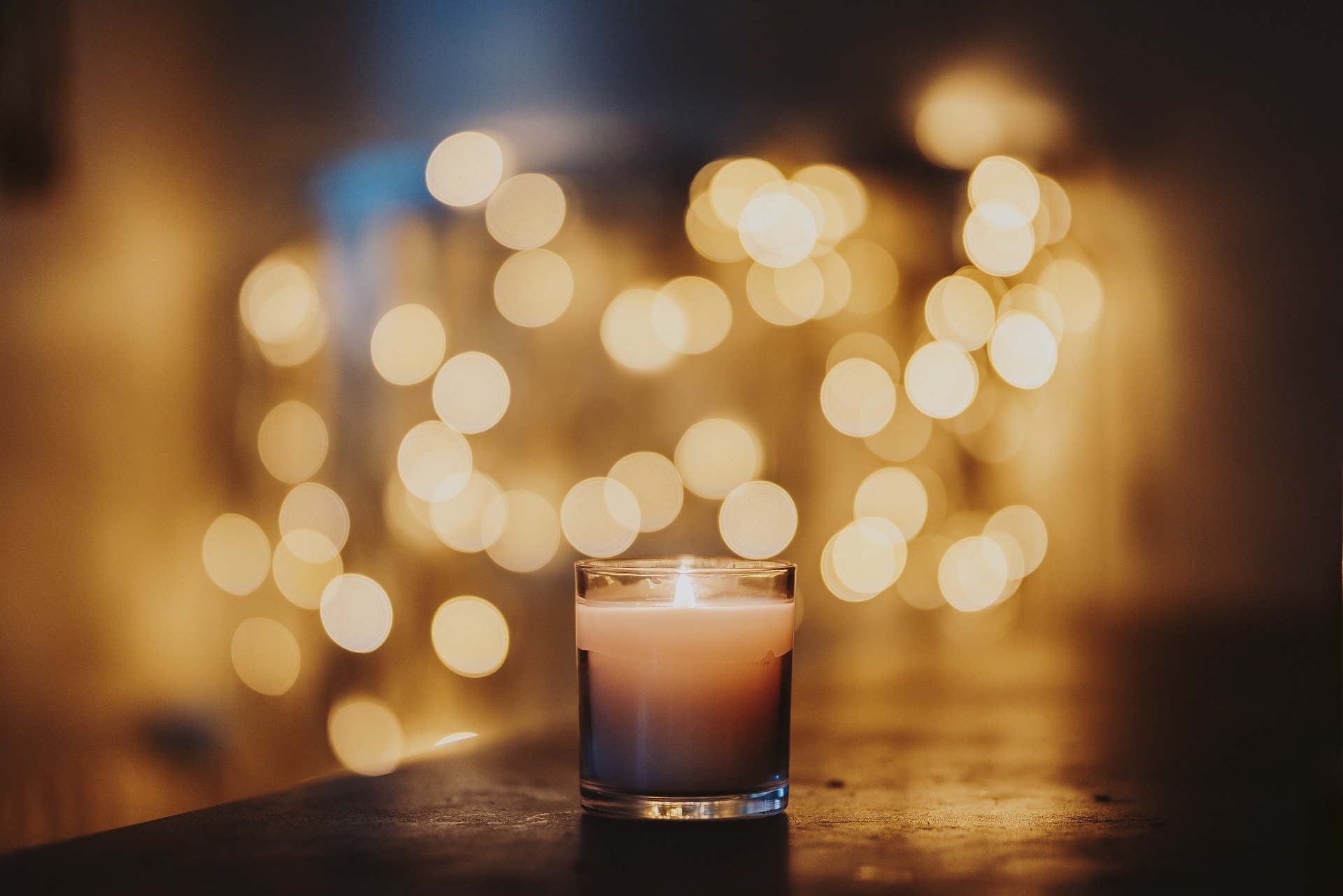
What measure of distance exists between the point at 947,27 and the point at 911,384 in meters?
1.29

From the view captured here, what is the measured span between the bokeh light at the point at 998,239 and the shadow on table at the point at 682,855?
295 cm

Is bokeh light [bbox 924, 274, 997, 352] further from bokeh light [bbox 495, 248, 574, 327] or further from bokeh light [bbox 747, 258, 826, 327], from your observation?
bokeh light [bbox 495, 248, 574, 327]

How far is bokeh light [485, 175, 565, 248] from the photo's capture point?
341 centimetres

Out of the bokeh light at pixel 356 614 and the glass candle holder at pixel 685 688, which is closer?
the glass candle holder at pixel 685 688

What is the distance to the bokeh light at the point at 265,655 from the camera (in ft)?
10.4

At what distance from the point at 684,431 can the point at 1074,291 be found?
1.08 m

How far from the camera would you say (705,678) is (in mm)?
473

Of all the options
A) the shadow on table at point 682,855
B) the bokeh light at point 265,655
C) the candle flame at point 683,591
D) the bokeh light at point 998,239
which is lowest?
the bokeh light at point 265,655

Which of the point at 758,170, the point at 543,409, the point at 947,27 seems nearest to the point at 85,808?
the point at 543,409

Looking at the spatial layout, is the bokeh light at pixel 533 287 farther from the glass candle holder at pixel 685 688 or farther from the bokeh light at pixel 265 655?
the glass candle holder at pixel 685 688

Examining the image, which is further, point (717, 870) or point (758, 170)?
point (758, 170)

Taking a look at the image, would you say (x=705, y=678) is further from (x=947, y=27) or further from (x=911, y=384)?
(x=911, y=384)

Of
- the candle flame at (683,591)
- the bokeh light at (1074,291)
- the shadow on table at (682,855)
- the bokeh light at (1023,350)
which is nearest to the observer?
the shadow on table at (682,855)

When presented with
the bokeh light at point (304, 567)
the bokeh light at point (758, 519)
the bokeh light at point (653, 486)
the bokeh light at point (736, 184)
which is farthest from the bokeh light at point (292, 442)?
the bokeh light at point (736, 184)
